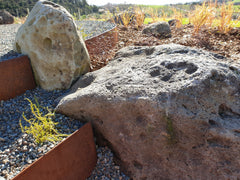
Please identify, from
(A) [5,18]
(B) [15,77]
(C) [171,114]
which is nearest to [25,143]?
(B) [15,77]

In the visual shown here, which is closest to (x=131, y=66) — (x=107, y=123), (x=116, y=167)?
(x=107, y=123)

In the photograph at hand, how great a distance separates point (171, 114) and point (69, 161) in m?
1.05

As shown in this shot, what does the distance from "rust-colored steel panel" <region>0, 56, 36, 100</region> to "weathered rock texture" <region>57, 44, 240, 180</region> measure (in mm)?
795

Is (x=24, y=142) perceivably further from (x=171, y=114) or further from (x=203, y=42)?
(x=203, y=42)

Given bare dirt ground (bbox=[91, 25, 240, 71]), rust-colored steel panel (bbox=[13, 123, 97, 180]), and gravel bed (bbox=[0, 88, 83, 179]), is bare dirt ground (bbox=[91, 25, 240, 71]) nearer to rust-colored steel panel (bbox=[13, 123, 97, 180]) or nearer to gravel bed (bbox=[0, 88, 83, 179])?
gravel bed (bbox=[0, 88, 83, 179])

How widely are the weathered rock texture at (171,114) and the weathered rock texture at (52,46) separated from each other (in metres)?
0.61

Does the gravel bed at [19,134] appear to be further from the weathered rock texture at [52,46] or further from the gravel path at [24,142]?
the weathered rock texture at [52,46]

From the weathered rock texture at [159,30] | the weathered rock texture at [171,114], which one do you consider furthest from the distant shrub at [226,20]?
the weathered rock texture at [171,114]

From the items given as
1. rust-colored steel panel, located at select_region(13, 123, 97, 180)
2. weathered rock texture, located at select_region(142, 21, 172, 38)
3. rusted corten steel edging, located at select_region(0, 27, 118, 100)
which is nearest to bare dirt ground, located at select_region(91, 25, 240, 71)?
weathered rock texture, located at select_region(142, 21, 172, 38)

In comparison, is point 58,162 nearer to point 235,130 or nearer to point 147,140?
point 147,140

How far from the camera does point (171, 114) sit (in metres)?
1.78

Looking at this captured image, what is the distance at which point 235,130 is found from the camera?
1.72m

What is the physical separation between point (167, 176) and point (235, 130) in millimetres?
767

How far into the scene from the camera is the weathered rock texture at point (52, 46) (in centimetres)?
255
